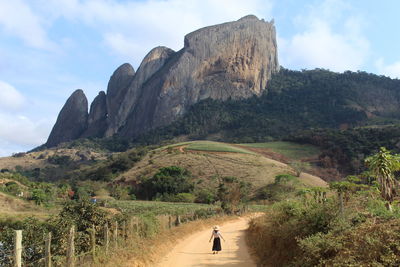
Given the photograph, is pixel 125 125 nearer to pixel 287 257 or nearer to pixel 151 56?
pixel 151 56

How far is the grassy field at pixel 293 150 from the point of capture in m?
74.7

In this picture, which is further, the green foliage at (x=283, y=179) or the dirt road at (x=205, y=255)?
the green foliage at (x=283, y=179)

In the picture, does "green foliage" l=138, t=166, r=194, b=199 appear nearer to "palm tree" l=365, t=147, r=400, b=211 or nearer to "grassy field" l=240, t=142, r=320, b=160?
"grassy field" l=240, t=142, r=320, b=160

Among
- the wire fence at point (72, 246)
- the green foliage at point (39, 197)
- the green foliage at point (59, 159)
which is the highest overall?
the green foliage at point (59, 159)

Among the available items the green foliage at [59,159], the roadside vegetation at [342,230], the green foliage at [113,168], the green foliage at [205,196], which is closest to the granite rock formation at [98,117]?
the green foliage at [59,159]

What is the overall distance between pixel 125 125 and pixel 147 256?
126213 mm

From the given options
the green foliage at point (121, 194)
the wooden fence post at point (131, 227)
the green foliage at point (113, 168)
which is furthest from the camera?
the green foliage at point (113, 168)

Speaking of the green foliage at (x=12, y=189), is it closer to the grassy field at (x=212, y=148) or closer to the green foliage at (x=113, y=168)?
the green foliage at (x=113, y=168)

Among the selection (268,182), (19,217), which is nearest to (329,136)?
(268,182)

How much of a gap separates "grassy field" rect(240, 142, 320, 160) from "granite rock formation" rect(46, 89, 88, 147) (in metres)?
93.2

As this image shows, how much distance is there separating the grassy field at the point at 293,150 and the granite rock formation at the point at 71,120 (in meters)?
93.2

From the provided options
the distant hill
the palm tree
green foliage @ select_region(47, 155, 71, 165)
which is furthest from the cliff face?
the palm tree

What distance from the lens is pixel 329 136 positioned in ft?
253

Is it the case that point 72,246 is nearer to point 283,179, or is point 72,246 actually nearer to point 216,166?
point 283,179
